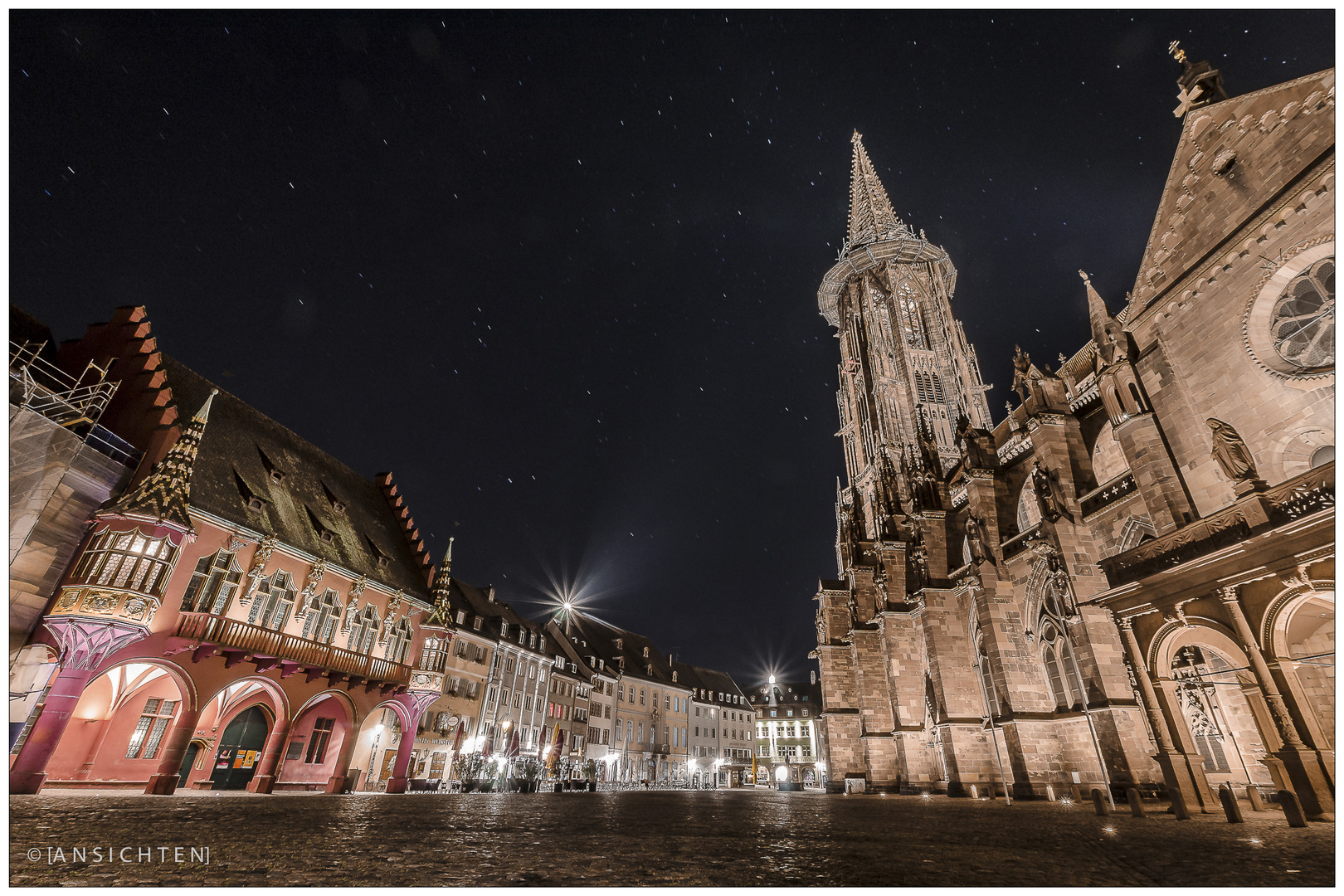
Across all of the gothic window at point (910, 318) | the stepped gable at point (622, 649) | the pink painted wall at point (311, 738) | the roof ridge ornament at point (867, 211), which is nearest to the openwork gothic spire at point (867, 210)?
the roof ridge ornament at point (867, 211)

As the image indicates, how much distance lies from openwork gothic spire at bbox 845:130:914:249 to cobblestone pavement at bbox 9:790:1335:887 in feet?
209

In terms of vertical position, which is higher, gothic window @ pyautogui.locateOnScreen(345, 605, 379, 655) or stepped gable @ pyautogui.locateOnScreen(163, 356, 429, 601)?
stepped gable @ pyautogui.locateOnScreen(163, 356, 429, 601)

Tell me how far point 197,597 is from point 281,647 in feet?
10.6

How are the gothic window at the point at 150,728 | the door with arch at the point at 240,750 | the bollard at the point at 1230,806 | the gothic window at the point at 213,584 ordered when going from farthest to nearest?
the door with arch at the point at 240,750 < the gothic window at the point at 150,728 < the gothic window at the point at 213,584 < the bollard at the point at 1230,806

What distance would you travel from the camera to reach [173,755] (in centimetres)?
1698

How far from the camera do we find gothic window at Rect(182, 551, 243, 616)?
18.4 metres

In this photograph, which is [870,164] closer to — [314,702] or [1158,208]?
[1158,208]

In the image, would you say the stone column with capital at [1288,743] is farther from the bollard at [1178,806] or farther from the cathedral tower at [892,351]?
the cathedral tower at [892,351]

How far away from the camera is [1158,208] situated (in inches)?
676

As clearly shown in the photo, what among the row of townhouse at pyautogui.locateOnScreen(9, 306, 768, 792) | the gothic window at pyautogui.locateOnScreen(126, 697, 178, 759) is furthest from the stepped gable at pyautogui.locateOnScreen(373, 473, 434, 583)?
the gothic window at pyautogui.locateOnScreen(126, 697, 178, 759)

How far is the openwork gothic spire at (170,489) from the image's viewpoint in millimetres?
16250

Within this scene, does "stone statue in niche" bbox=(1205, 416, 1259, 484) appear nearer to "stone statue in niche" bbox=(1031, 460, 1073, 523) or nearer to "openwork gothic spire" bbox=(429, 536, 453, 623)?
"stone statue in niche" bbox=(1031, 460, 1073, 523)

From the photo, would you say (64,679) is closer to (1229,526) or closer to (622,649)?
(1229,526)

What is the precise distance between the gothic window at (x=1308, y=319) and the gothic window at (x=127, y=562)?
2940 cm
